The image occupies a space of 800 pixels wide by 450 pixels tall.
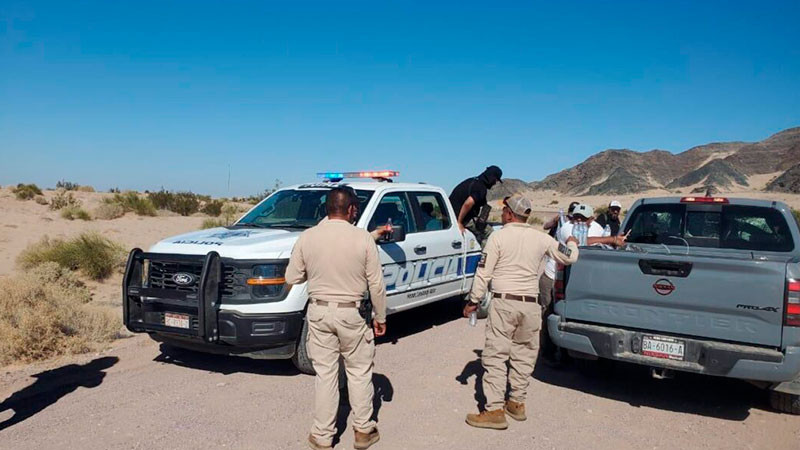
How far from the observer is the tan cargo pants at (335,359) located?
4.23 meters

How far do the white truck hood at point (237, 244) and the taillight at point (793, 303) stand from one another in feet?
13.3

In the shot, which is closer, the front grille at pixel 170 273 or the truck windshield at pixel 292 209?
the front grille at pixel 170 273

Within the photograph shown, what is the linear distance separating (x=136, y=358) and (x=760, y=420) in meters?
6.02

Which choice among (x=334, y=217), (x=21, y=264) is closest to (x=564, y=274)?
(x=334, y=217)

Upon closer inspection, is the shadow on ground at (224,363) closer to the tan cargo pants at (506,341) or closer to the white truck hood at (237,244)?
the white truck hood at (237,244)

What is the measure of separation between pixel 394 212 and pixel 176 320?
9.03 ft

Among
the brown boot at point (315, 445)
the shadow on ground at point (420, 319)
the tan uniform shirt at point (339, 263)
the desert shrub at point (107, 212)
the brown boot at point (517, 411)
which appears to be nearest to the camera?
the tan uniform shirt at point (339, 263)

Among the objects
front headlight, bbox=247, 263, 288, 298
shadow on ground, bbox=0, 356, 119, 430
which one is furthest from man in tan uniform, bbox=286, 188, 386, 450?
shadow on ground, bbox=0, 356, 119, 430

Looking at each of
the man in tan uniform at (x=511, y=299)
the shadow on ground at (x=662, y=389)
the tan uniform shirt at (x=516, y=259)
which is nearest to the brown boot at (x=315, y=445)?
the man in tan uniform at (x=511, y=299)

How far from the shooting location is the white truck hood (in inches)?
224

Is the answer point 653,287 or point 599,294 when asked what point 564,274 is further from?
point 653,287

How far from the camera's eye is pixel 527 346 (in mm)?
4895

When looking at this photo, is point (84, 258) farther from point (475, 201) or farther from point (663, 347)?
point (663, 347)

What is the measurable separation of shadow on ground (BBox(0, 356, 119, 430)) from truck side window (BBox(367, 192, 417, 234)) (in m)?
3.11
